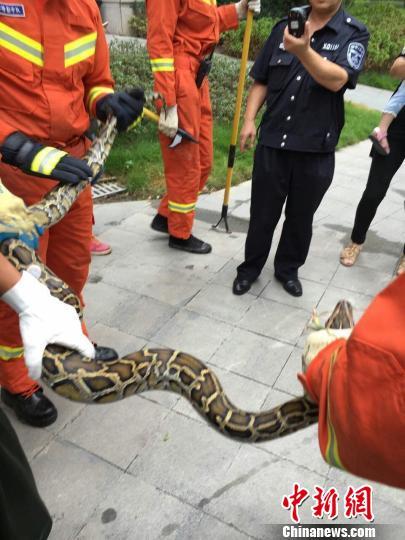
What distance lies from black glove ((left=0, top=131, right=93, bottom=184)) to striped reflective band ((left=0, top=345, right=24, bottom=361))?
1.04 meters

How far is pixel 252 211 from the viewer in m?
4.21

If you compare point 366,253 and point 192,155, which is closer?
point 192,155

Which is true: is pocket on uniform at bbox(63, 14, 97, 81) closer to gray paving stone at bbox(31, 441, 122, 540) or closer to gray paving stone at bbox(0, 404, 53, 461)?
gray paving stone at bbox(0, 404, 53, 461)

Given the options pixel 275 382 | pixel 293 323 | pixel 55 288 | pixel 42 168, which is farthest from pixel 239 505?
pixel 42 168

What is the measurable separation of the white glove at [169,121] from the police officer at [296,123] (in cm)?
65

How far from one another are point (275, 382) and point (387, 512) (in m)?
1.08

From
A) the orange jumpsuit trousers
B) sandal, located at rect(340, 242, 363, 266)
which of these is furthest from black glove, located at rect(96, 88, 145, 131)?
sandal, located at rect(340, 242, 363, 266)

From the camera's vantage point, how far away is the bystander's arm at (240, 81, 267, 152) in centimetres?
402

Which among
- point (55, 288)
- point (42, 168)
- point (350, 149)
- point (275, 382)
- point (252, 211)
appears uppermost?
point (42, 168)

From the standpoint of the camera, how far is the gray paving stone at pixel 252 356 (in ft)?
11.0

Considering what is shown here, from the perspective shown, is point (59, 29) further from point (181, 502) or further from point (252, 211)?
point (181, 502)

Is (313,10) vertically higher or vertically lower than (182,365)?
higher

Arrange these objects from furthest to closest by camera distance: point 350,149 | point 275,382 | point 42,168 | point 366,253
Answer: point 350,149 → point 366,253 → point 275,382 → point 42,168

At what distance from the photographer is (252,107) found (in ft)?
13.4
